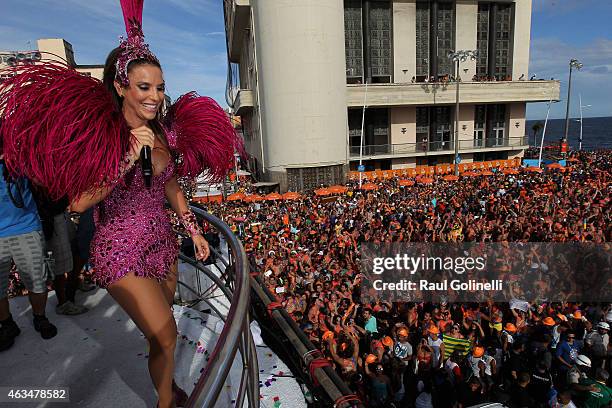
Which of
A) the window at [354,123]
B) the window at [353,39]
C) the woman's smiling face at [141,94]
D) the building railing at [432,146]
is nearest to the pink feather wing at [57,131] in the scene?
the woman's smiling face at [141,94]

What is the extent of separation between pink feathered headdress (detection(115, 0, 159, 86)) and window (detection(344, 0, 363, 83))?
103 feet

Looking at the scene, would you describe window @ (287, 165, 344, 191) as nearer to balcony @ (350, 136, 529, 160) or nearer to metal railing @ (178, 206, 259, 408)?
balcony @ (350, 136, 529, 160)

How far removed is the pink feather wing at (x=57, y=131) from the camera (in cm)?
153

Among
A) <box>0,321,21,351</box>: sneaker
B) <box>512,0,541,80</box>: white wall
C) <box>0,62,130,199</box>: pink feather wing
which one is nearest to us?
<box>0,62,130,199</box>: pink feather wing

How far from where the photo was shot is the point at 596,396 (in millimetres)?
4281

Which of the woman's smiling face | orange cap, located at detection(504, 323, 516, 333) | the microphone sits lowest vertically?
orange cap, located at detection(504, 323, 516, 333)

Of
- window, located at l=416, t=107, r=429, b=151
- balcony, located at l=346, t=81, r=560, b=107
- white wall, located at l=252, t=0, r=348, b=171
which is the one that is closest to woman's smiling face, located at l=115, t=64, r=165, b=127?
white wall, located at l=252, t=0, r=348, b=171

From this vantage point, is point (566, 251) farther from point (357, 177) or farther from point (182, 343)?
point (357, 177)

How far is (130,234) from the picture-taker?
183 cm

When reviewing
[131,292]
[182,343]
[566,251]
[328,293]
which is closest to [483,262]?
[566,251]

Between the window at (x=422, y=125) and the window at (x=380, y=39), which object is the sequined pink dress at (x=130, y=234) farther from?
the window at (x=422, y=125)

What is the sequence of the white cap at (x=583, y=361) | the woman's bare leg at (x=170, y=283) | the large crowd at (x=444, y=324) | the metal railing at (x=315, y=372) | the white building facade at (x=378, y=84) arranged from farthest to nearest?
1. the white building facade at (x=378, y=84)
2. the white cap at (x=583, y=361)
3. the large crowd at (x=444, y=324)
4. the woman's bare leg at (x=170, y=283)
5. the metal railing at (x=315, y=372)

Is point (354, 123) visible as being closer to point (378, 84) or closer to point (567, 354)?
point (378, 84)

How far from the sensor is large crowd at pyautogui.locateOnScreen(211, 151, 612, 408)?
15.3 ft
